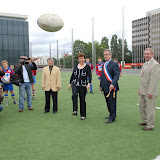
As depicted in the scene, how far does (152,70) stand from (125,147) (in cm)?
179

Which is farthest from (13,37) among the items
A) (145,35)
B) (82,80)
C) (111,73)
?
(145,35)

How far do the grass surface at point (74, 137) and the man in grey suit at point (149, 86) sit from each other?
1.18ft

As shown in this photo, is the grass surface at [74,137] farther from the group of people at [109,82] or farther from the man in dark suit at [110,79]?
the man in dark suit at [110,79]

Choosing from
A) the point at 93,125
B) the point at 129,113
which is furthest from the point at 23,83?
the point at 129,113

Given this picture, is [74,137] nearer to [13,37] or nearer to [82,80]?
[82,80]

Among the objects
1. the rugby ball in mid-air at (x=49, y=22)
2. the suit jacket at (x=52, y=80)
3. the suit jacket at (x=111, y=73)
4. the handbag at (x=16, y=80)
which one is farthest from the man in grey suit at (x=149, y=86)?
the rugby ball in mid-air at (x=49, y=22)

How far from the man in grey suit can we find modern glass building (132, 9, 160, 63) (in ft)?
365

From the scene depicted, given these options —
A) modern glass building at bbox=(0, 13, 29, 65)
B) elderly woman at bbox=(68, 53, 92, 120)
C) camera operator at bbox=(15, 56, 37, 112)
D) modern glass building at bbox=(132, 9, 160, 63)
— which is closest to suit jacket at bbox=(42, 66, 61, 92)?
camera operator at bbox=(15, 56, 37, 112)

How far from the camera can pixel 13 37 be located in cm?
4978

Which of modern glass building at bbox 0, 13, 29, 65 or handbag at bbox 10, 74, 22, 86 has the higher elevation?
modern glass building at bbox 0, 13, 29, 65

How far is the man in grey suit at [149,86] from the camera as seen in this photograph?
4340mm

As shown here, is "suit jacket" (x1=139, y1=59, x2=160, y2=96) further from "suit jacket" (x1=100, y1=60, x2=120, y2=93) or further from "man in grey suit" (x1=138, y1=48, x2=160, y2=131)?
"suit jacket" (x1=100, y1=60, x2=120, y2=93)

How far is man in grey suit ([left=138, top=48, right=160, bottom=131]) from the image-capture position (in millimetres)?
4340

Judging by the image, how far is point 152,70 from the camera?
14.3 feet
